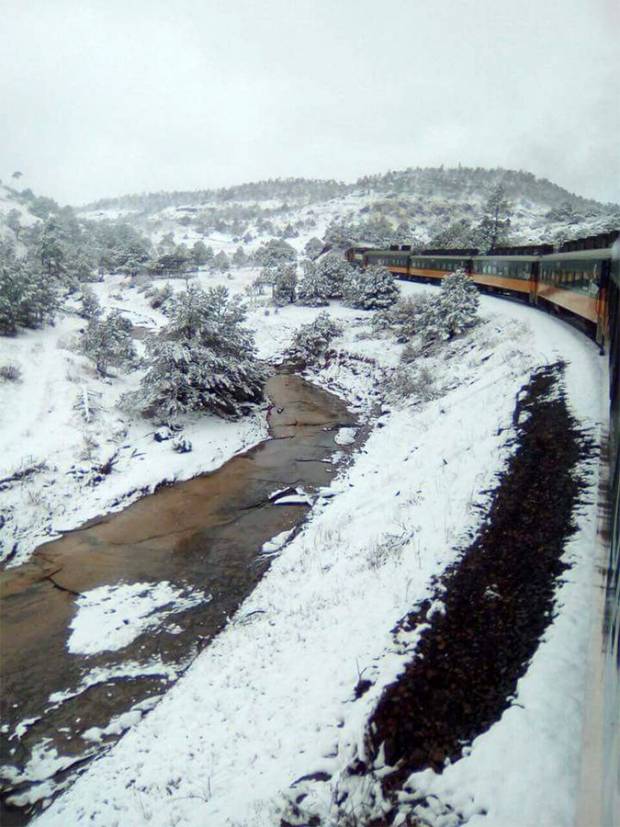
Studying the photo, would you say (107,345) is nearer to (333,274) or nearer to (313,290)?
(313,290)

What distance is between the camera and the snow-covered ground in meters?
4.99

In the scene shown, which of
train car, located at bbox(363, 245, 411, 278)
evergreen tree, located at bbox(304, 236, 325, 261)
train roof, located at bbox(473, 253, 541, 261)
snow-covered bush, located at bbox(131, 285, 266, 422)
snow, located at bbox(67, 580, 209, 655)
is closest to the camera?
snow, located at bbox(67, 580, 209, 655)

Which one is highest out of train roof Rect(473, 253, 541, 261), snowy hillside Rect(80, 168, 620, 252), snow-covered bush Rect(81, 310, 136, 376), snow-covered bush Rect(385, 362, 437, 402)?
snowy hillside Rect(80, 168, 620, 252)

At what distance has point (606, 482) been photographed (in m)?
8.45

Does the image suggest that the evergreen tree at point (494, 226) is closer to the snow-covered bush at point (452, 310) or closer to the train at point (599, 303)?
the train at point (599, 303)

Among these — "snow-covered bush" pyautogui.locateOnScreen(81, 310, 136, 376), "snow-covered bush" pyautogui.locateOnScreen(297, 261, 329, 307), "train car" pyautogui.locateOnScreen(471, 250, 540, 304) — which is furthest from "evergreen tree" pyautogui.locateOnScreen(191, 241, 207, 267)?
"snow-covered bush" pyautogui.locateOnScreen(81, 310, 136, 376)

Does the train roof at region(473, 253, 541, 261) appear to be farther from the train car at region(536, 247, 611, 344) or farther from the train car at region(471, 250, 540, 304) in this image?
the train car at region(536, 247, 611, 344)

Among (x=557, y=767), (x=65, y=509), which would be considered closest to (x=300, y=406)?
(x=65, y=509)

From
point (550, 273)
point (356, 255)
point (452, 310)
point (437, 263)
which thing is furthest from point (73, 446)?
point (356, 255)

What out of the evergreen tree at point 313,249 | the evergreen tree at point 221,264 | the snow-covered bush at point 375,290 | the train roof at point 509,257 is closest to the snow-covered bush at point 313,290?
the snow-covered bush at point 375,290

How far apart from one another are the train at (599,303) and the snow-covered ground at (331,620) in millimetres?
677

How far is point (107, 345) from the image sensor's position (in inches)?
921

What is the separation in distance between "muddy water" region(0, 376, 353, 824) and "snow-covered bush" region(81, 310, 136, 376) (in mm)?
10091

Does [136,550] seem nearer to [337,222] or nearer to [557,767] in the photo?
[557,767]
